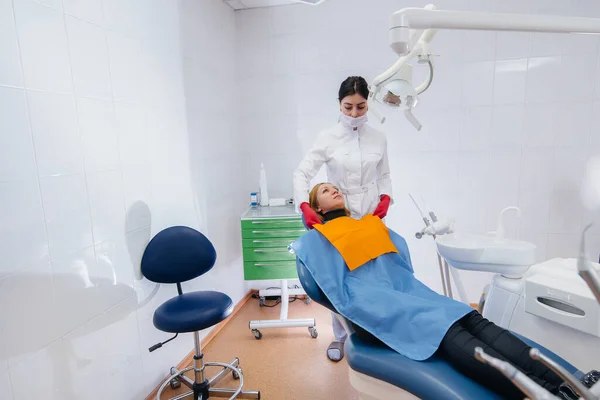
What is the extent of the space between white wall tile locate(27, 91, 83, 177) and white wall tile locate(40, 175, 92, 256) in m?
0.04

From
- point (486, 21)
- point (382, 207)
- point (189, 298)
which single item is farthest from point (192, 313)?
point (486, 21)

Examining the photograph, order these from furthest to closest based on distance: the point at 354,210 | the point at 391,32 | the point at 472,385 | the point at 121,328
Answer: the point at 354,210
the point at 121,328
the point at 472,385
the point at 391,32

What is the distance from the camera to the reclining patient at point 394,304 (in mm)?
1072

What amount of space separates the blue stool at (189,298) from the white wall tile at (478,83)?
2.13m

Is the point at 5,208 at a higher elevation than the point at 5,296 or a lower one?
higher

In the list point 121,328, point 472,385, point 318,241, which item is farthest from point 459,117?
point 121,328

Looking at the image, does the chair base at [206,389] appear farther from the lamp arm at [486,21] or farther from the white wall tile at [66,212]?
the lamp arm at [486,21]

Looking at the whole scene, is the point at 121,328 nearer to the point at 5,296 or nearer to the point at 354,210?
the point at 5,296

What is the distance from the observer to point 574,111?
2516mm

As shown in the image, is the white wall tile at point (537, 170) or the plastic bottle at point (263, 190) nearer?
the white wall tile at point (537, 170)

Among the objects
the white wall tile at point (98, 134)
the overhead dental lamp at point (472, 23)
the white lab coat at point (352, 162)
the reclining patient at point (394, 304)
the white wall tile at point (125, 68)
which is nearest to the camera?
the overhead dental lamp at point (472, 23)

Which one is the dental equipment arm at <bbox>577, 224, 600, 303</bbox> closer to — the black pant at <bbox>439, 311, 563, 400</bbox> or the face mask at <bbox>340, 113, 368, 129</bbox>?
the black pant at <bbox>439, 311, 563, 400</bbox>

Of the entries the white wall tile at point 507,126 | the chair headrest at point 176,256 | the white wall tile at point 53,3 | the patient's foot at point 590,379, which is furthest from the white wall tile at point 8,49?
the white wall tile at point 507,126

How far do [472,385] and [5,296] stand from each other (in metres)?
1.48
